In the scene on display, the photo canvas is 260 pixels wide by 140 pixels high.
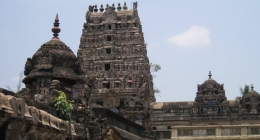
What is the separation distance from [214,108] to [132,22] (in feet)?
61.7

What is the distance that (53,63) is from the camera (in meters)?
16.8

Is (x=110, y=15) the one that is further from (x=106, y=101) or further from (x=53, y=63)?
(x=53, y=63)

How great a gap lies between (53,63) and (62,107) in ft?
12.5

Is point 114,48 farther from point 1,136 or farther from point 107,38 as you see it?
point 1,136

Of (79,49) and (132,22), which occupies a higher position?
(132,22)

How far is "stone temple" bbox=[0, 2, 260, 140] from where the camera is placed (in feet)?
37.3

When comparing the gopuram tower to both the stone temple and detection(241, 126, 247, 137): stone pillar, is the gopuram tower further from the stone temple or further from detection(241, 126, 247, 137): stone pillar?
detection(241, 126, 247, 137): stone pillar

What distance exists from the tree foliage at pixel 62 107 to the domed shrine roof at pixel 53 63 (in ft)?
9.85

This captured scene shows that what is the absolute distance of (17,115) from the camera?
925 centimetres

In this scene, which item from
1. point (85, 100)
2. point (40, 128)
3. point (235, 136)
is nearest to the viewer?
point (40, 128)

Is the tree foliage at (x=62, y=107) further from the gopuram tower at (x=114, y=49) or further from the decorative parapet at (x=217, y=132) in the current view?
the gopuram tower at (x=114, y=49)

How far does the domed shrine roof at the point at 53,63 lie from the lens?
1655 cm

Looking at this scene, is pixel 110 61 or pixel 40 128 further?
pixel 110 61

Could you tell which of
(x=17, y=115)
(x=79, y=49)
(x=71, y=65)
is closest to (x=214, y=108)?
(x=79, y=49)
